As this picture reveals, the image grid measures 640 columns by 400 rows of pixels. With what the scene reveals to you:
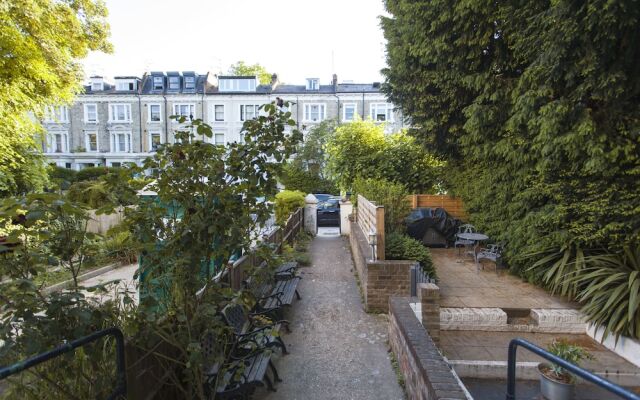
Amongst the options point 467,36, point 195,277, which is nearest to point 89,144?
point 467,36

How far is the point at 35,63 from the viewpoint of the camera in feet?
36.0

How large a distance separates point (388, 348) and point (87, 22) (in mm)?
16699

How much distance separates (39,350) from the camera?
1804mm

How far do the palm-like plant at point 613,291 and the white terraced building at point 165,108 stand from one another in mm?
28533

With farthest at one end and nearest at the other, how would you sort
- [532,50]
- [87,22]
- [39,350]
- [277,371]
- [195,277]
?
[87,22] < [532,50] < [277,371] < [195,277] < [39,350]

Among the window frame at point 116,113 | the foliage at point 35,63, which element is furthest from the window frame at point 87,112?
the foliage at point 35,63

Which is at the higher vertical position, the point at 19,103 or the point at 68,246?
the point at 19,103

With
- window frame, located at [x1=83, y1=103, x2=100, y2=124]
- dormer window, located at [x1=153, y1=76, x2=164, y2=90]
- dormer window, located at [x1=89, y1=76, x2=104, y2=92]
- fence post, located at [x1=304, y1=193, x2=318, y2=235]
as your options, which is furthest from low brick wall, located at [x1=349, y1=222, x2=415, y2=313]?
dormer window, located at [x1=89, y1=76, x2=104, y2=92]

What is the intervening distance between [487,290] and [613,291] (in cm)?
195

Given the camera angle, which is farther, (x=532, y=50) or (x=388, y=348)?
(x=532, y=50)

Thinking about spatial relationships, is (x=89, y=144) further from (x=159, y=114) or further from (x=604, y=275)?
(x=604, y=275)

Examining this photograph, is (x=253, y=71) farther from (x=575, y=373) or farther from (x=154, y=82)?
(x=575, y=373)

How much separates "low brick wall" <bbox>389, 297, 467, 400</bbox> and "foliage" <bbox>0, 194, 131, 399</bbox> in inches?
89.9

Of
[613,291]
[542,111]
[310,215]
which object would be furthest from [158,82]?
[613,291]
